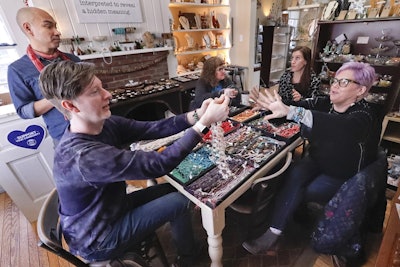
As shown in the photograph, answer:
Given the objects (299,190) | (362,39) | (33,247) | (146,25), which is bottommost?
(33,247)

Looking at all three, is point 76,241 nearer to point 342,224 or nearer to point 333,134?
point 342,224

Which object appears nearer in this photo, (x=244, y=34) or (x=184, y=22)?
(x=184, y=22)

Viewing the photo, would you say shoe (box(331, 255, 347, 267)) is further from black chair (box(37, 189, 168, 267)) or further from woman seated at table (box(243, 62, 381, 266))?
black chair (box(37, 189, 168, 267))

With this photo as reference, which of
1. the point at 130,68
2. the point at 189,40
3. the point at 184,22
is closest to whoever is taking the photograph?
the point at 130,68

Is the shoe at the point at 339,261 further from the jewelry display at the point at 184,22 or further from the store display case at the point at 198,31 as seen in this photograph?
the jewelry display at the point at 184,22

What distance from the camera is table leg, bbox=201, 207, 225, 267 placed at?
0.95 m

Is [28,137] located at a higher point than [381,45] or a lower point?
lower

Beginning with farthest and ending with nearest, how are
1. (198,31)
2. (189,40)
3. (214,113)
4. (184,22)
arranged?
(198,31)
(189,40)
(184,22)
(214,113)

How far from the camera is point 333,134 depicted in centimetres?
123

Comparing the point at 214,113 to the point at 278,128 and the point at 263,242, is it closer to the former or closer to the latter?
the point at 278,128

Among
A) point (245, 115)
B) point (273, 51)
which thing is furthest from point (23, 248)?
point (273, 51)

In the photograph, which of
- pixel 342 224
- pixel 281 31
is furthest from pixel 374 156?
pixel 281 31

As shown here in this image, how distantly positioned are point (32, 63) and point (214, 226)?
160 centimetres

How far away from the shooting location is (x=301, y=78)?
2162mm
